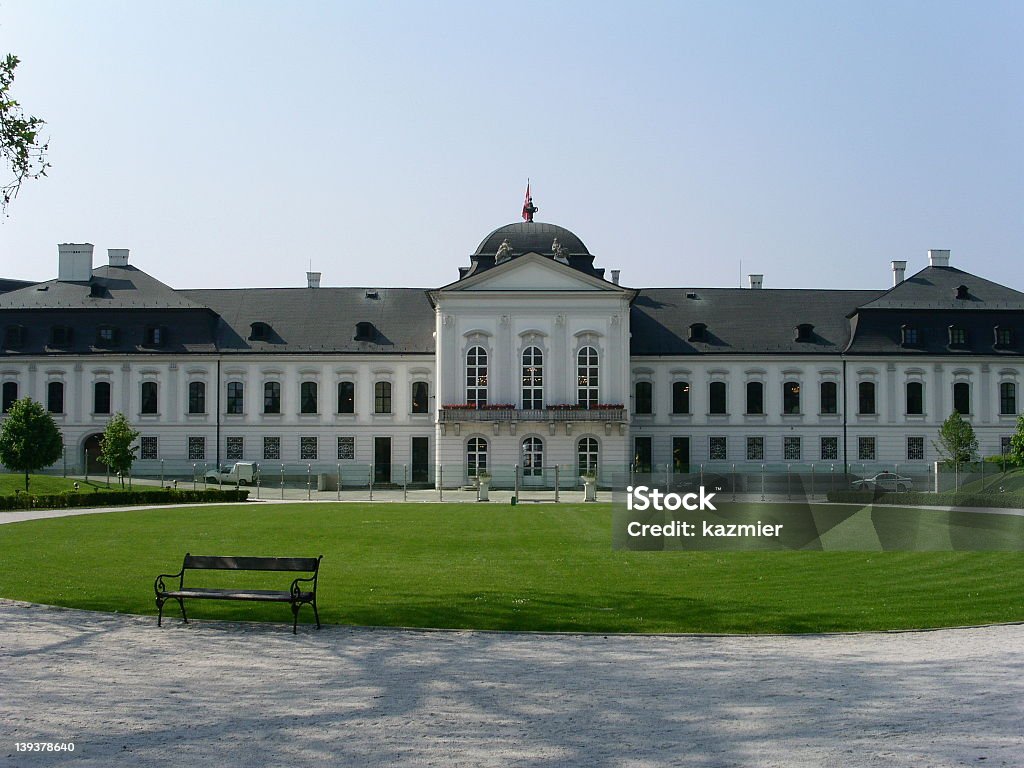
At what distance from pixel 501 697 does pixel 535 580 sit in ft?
24.9

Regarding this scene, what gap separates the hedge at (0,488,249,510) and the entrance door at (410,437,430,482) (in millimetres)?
15810

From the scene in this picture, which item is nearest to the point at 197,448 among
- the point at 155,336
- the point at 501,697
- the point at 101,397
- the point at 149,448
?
the point at 149,448

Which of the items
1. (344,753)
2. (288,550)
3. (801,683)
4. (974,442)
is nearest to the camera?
(344,753)

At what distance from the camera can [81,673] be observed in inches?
412

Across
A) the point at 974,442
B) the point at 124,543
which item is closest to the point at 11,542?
the point at 124,543

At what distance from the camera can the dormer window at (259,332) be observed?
6128 centimetres

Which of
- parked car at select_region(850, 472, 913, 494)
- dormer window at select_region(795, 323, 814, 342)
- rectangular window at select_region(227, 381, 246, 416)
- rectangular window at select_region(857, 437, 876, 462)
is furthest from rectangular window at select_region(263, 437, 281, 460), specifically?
rectangular window at select_region(857, 437, 876, 462)

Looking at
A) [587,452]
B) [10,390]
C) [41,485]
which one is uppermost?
[10,390]

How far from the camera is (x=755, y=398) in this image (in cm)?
6041

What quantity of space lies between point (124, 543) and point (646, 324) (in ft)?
140

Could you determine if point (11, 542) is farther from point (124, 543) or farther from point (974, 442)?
point (974, 442)

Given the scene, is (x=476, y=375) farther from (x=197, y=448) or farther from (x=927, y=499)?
(x=927, y=499)

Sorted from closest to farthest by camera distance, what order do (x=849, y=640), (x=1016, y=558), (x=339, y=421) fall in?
(x=849, y=640), (x=1016, y=558), (x=339, y=421)

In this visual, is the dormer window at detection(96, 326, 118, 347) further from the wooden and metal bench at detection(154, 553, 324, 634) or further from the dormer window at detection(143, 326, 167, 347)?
the wooden and metal bench at detection(154, 553, 324, 634)
